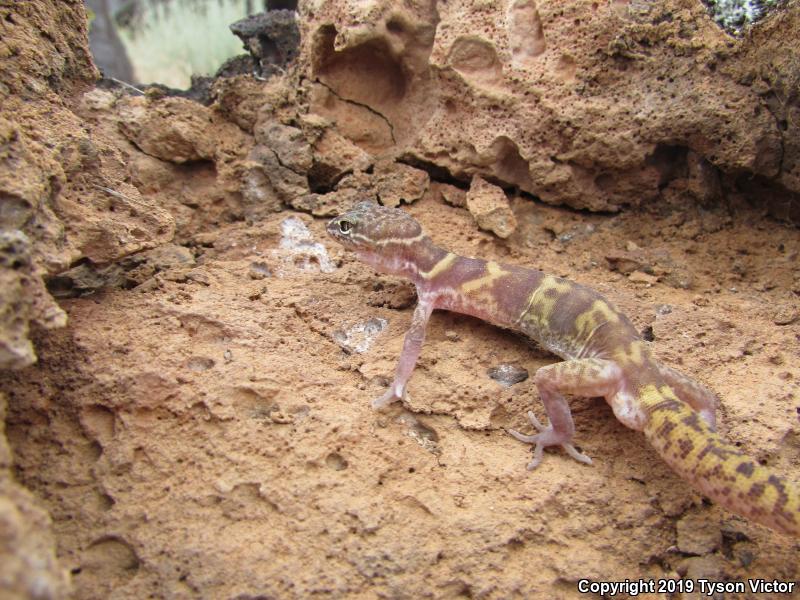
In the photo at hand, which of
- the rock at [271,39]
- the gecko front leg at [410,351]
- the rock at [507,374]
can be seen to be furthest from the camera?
the rock at [271,39]

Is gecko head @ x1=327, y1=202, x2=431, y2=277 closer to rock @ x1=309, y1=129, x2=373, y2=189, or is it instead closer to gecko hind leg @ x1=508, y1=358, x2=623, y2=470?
rock @ x1=309, y1=129, x2=373, y2=189

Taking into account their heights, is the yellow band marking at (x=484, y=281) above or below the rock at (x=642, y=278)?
above

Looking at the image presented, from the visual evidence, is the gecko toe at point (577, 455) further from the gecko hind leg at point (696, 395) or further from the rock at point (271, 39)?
the rock at point (271, 39)

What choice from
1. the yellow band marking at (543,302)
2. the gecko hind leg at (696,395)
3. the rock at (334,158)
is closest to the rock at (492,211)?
the yellow band marking at (543,302)

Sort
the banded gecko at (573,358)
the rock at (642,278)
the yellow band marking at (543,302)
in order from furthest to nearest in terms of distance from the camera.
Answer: the rock at (642,278) < the yellow band marking at (543,302) < the banded gecko at (573,358)

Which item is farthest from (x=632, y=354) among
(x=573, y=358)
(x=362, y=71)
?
(x=362, y=71)

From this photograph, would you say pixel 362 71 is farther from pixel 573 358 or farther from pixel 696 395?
pixel 696 395
